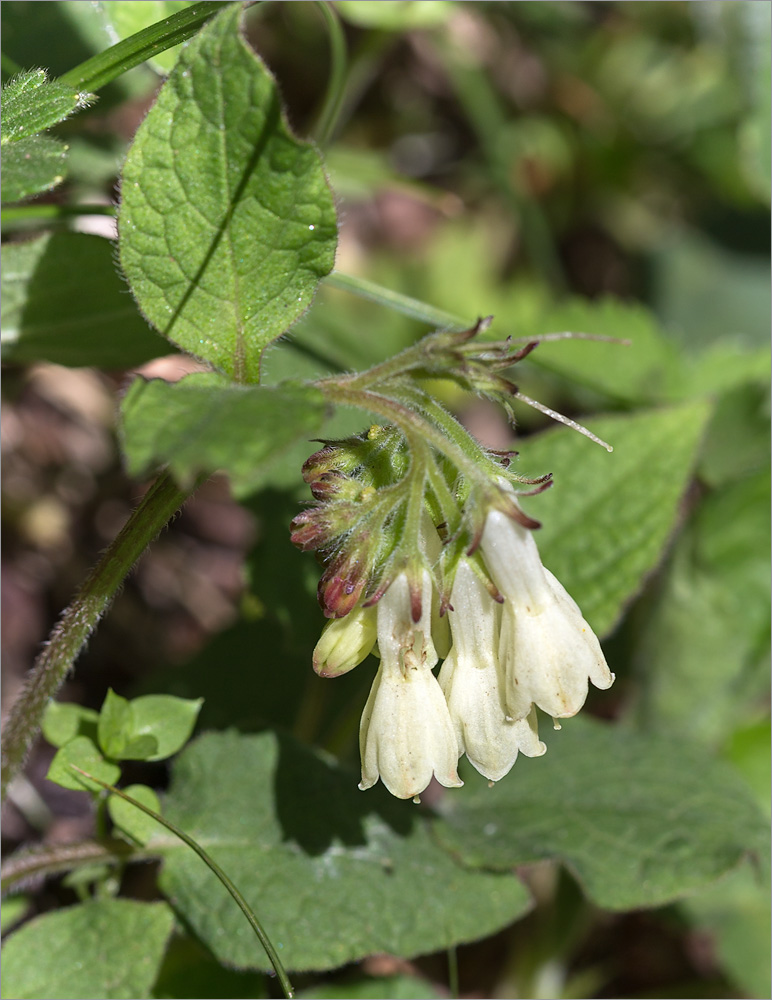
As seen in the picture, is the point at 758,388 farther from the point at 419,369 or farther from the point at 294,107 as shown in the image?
the point at 294,107

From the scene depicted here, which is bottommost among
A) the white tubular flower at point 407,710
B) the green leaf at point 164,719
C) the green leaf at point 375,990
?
the green leaf at point 375,990

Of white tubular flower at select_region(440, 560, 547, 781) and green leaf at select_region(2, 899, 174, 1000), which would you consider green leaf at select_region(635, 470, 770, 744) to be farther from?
green leaf at select_region(2, 899, 174, 1000)

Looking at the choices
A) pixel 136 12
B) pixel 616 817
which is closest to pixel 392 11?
pixel 136 12

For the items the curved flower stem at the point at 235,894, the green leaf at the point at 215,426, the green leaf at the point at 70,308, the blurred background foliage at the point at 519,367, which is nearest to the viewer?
the green leaf at the point at 215,426

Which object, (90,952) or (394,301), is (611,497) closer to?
(394,301)

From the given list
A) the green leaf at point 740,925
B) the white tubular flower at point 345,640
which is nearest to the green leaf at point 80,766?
the white tubular flower at point 345,640

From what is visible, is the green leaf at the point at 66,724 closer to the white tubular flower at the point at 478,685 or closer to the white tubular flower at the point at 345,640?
the white tubular flower at the point at 345,640

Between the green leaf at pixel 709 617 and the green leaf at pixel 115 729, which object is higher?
the green leaf at pixel 115 729
